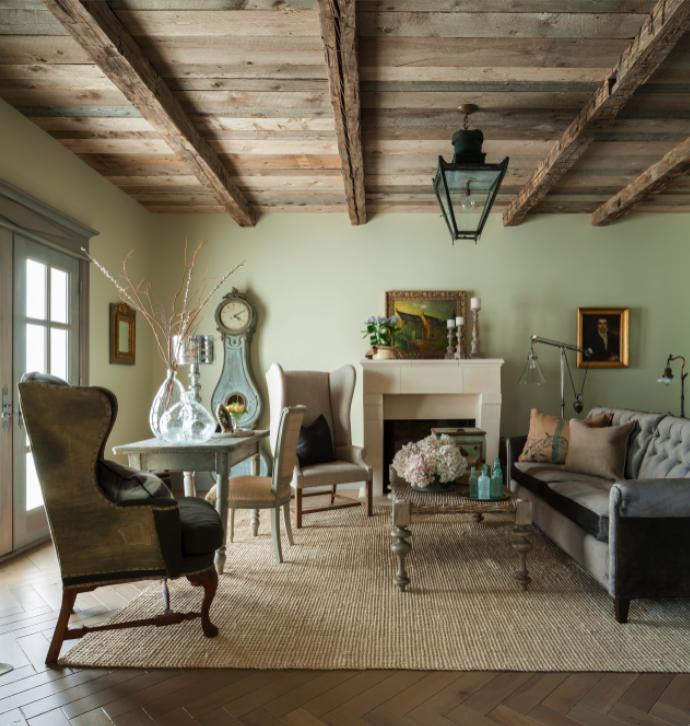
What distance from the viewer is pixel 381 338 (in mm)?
5125

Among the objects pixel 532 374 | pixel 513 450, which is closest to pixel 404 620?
pixel 513 450

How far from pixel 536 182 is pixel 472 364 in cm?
167

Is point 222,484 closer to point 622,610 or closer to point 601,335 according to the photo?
point 622,610

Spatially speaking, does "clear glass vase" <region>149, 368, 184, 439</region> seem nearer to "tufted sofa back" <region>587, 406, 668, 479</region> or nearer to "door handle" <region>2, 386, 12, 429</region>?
"door handle" <region>2, 386, 12, 429</region>

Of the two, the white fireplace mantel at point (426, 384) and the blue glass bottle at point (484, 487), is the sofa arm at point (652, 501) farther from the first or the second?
the white fireplace mantel at point (426, 384)

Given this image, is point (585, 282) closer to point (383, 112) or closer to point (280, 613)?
point (383, 112)

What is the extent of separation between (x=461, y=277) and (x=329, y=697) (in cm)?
425

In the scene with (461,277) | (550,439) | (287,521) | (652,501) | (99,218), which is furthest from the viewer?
(461,277)

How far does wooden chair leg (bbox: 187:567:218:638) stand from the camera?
7.32 ft

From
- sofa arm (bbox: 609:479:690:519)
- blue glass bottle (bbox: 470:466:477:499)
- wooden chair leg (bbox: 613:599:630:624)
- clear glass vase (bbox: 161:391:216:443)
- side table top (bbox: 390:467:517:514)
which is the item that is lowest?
wooden chair leg (bbox: 613:599:630:624)

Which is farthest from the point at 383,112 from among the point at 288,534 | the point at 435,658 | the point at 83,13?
the point at 435,658

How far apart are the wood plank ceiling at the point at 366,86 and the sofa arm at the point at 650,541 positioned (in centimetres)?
220

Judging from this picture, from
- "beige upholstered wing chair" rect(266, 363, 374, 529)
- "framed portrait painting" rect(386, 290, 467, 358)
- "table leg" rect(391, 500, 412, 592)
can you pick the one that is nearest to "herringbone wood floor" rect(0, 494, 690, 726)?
"table leg" rect(391, 500, 412, 592)

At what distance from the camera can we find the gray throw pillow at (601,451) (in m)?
3.57
